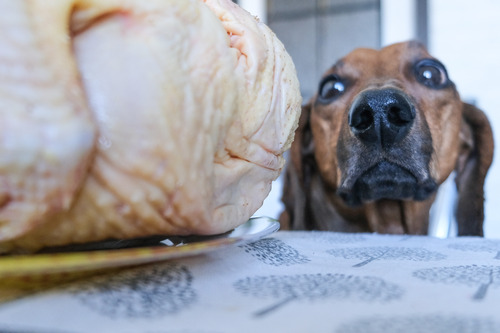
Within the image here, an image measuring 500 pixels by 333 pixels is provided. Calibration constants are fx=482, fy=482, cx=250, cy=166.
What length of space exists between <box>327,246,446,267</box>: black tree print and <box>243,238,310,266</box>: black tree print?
0.07 meters

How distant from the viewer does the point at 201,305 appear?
37 centimetres

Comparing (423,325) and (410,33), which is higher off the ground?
(410,33)

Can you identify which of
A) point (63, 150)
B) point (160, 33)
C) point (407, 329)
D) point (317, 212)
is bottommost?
point (317, 212)

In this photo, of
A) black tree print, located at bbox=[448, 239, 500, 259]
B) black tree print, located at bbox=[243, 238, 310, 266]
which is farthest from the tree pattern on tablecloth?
black tree print, located at bbox=[448, 239, 500, 259]

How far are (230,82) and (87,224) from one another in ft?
0.65

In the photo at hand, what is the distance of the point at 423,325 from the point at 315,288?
12cm

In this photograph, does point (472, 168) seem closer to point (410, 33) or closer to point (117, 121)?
point (117, 121)

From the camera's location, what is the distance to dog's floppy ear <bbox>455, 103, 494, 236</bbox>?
5.04ft

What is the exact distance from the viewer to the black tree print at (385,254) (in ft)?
2.06

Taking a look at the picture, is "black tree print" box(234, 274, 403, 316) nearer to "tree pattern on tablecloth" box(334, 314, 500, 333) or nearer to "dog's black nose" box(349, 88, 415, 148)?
"tree pattern on tablecloth" box(334, 314, 500, 333)

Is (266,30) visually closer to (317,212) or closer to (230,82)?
(230,82)

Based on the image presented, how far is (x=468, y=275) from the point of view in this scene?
0.50 meters

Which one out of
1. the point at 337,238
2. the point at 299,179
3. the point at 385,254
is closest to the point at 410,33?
the point at 299,179

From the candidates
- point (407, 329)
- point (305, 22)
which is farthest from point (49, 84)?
point (305, 22)
